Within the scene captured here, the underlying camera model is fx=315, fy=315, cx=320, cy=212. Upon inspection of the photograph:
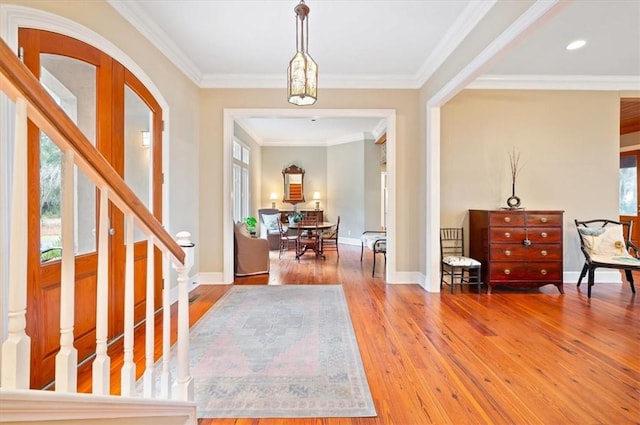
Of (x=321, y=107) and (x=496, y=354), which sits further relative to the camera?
(x=321, y=107)

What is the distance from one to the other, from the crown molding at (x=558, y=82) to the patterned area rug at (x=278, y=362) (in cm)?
360

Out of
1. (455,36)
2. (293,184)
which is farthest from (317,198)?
(455,36)

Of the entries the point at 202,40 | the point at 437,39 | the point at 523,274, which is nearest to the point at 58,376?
the point at 202,40

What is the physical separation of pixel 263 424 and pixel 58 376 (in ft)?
3.76

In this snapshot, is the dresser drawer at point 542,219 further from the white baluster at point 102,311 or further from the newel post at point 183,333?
the white baluster at point 102,311

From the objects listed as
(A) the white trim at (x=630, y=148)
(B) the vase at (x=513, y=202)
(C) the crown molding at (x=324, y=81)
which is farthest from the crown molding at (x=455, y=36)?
(A) the white trim at (x=630, y=148)

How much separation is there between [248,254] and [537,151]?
4547mm

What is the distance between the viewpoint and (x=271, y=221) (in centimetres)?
814

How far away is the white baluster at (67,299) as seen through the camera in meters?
0.83

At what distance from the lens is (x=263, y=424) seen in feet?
5.47

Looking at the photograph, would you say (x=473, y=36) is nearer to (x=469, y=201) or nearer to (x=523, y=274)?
(x=469, y=201)

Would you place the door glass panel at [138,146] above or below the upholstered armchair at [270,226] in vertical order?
above

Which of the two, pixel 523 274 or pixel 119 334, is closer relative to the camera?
pixel 119 334

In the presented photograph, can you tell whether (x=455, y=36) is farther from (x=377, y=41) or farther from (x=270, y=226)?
(x=270, y=226)
